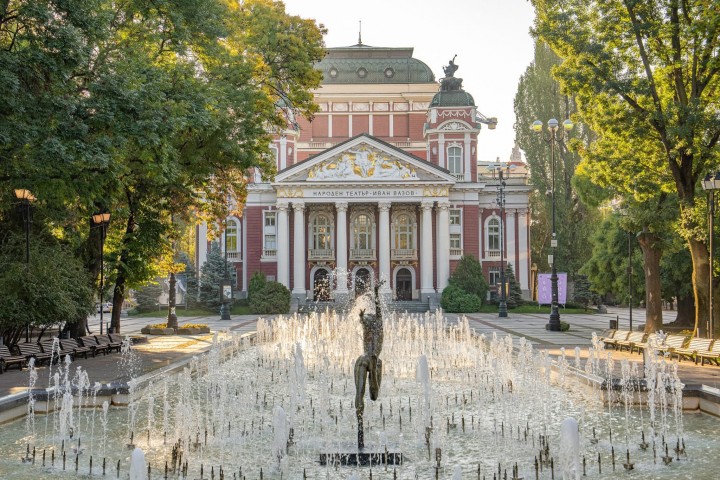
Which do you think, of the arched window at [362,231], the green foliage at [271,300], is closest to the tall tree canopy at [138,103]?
the green foliage at [271,300]

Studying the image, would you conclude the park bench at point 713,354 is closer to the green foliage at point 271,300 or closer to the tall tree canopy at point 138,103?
the tall tree canopy at point 138,103

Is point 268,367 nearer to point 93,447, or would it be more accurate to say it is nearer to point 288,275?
point 93,447

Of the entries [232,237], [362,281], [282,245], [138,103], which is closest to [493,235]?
[362,281]

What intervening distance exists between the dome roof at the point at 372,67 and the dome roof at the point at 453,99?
5942 millimetres

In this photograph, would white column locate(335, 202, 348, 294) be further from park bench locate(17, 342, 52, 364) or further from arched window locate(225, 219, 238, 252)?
park bench locate(17, 342, 52, 364)

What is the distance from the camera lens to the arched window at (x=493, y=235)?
5934 cm

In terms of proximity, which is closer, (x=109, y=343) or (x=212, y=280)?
(x=109, y=343)

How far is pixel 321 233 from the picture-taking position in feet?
192

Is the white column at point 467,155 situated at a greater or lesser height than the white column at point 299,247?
greater

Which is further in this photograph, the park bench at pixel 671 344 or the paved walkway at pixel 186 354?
the park bench at pixel 671 344

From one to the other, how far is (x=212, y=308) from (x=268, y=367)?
111 feet

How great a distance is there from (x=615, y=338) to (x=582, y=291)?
35.3 meters

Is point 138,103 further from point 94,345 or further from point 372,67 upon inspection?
point 372,67

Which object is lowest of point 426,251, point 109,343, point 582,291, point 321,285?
point 109,343
